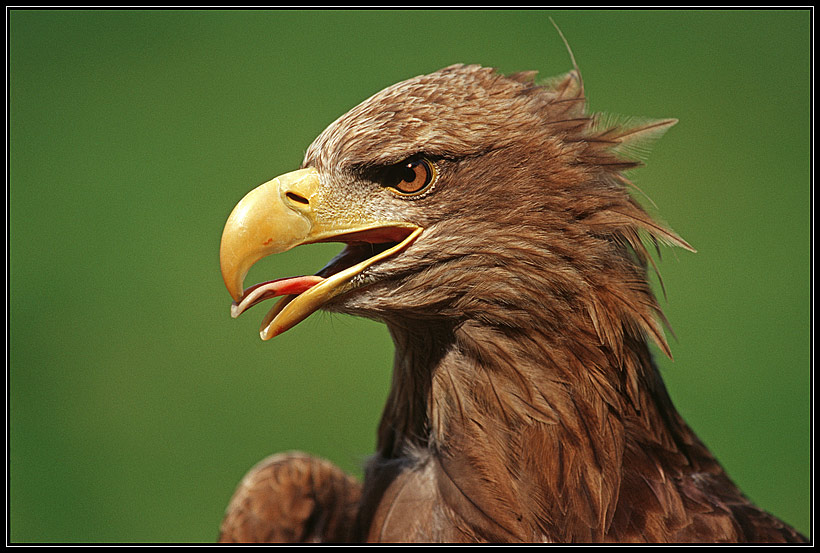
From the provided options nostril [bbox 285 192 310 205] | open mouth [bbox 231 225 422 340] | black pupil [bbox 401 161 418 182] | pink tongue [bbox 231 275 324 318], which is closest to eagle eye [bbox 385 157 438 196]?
black pupil [bbox 401 161 418 182]

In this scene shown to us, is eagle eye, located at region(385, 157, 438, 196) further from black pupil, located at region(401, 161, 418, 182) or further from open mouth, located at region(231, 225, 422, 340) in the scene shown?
open mouth, located at region(231, 225, 422, 340)

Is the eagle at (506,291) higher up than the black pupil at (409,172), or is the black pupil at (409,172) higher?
the black pupil at (409,172)

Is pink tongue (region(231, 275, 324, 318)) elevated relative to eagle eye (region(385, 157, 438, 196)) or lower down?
lower down

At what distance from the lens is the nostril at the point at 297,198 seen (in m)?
1.99

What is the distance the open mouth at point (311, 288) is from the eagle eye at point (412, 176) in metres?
0.10

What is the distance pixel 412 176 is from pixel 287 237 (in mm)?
367

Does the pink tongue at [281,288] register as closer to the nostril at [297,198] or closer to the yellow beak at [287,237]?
the yellow beak at [287,237]

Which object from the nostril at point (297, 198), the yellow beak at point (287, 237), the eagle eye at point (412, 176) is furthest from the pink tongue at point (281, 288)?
the eagle eye at point (412, 176)

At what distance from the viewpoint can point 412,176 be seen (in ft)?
6.45

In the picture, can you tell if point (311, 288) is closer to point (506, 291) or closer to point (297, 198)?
point (297, 198)

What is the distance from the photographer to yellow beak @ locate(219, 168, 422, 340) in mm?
1933

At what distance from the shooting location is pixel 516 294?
2016mm
